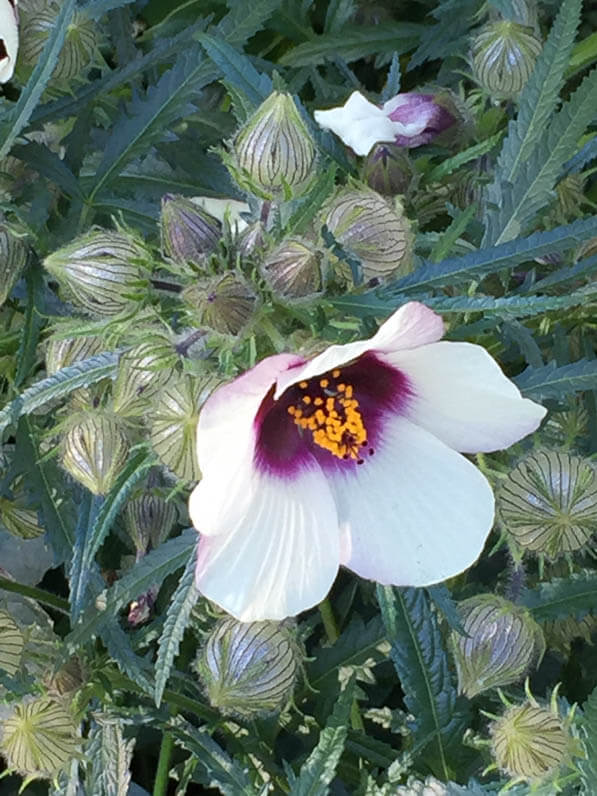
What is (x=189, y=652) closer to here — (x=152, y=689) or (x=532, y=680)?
(x=152, y=689)

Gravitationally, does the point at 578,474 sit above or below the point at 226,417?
below

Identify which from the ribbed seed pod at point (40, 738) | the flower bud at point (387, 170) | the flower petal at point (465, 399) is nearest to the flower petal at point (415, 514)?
the flower petal at point (465, 399)

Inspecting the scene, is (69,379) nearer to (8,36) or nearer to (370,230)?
(370,230)

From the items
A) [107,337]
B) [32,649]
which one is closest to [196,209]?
[107,337]

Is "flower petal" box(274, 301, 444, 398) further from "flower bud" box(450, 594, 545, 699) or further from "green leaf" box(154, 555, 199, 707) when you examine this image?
"flower bud" box(450, 594, 545, 699)

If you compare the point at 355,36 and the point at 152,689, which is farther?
the point at 355,36

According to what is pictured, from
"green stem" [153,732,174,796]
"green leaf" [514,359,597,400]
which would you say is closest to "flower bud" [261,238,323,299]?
"green leaf" [514,359,597,400]

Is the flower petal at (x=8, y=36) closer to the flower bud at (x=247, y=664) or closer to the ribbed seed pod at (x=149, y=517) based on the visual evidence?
the ribbed seed pod at (x=149, y=517)
